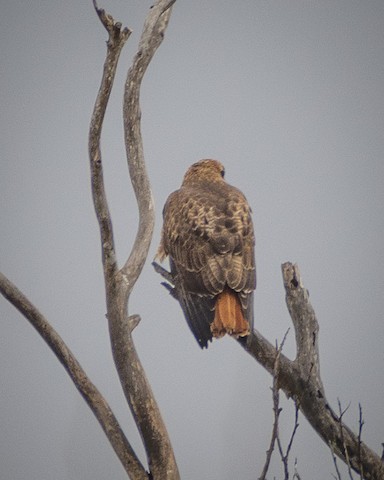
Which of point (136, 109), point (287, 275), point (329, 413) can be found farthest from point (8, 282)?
point (329, 413)

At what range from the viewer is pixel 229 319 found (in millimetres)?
3799

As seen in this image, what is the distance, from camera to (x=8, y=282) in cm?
339

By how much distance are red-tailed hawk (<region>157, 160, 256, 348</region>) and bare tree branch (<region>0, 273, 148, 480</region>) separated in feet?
2.79

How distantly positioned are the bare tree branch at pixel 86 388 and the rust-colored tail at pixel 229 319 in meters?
0.91

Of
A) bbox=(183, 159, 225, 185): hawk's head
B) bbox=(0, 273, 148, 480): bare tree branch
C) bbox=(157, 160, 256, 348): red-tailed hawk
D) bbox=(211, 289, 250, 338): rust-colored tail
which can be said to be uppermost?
bbox=(183, 159, 225, 185): hawk's head

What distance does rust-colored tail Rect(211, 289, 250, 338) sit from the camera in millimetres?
3752

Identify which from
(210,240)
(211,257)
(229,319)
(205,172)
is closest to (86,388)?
(229,319)

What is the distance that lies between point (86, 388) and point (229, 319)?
1063 mm

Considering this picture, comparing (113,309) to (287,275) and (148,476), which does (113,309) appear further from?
(287,275)

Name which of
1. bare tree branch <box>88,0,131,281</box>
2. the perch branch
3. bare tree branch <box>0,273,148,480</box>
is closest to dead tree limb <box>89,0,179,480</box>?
bare tree branch <box>88,0,131,281</box>

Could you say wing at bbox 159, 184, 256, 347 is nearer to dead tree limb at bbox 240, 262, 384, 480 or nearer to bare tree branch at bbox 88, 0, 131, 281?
dead tree limb at bbox 240, 262, 384, 480

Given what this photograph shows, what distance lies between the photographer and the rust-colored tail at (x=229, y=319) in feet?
12.3

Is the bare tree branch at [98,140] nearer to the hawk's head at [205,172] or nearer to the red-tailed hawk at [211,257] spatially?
the red-tailed hawk at [211,257]

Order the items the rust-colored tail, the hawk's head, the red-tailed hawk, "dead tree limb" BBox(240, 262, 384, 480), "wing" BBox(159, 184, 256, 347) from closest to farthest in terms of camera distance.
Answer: "dead tree limb" BBox(240, 262, 384, 480) → the rust-colored tail → the red-tailed hawk → "wing" BBox(159, 184, 256, 347) → the hawk's head
